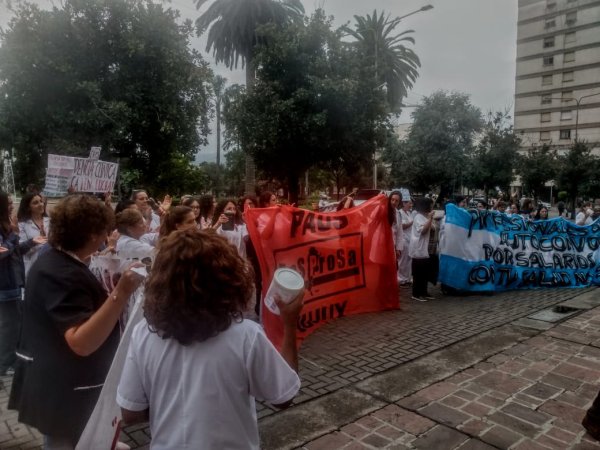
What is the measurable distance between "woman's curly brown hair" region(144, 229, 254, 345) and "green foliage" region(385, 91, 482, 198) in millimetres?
31178

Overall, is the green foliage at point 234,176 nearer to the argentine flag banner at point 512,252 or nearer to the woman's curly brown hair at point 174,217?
the argentine flag banner at point 512,252

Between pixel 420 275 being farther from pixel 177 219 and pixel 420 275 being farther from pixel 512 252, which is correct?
pixel 177 219

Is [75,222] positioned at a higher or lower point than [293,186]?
lower

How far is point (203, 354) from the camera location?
58.6 inches

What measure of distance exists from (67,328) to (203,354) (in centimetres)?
78

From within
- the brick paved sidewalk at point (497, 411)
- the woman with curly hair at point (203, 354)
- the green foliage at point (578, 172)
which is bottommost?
the brick paved sidewalk at point (497, 411)

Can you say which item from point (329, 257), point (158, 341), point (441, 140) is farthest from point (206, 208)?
point (441, 140)

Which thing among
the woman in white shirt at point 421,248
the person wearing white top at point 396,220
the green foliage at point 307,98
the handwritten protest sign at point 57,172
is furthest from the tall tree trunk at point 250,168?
the woman in white shirt at point 421,248

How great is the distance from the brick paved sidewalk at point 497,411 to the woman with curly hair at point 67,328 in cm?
176

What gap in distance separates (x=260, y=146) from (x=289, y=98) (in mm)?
2216

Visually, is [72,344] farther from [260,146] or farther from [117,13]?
[260,146]

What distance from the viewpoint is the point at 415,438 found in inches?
132

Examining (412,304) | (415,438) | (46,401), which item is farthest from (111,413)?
(412,304)

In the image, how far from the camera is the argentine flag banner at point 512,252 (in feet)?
26.3
